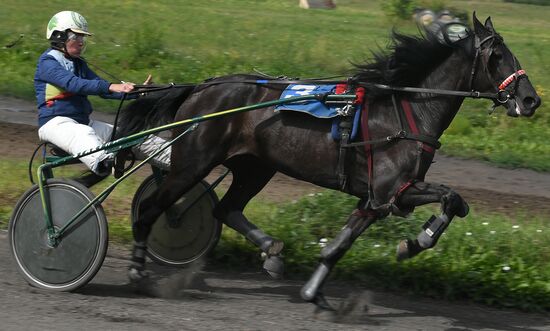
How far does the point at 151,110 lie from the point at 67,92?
65 cm

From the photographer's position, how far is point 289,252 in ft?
24.1

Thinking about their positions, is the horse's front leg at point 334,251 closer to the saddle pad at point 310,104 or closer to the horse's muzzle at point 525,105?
the saddle pad at point 310,104

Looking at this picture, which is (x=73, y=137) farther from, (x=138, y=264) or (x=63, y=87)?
(x=138, y=264)

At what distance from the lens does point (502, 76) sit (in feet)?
20.0

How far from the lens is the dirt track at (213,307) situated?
5.74 meters

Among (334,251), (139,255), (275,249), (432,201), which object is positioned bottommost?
(139,255)

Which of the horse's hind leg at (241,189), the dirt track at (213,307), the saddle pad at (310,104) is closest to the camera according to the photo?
the dirt track at (213,307)

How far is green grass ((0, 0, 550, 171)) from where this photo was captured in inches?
512

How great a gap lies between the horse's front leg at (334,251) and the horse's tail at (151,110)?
5.17ft

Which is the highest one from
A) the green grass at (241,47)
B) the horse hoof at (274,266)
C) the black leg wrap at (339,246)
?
the black leg wrap at (339,246)

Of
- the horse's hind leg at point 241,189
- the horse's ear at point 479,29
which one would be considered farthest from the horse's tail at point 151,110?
the horse's ear at point 479,29

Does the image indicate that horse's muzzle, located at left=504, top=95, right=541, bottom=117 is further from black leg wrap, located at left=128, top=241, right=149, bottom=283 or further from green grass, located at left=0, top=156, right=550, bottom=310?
black leg wrap, located at left=128, top=241, right=149, bottom=283

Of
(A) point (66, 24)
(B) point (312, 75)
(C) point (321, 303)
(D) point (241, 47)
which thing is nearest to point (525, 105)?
(C) point (321, 303)

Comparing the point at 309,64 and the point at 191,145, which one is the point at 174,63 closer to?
the point at 309,64
